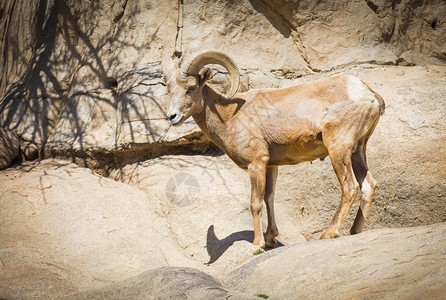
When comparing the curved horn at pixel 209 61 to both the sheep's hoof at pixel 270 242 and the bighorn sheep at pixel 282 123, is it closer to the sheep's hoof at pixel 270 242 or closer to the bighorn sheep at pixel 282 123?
the bighorn sheep at pixel 282 123

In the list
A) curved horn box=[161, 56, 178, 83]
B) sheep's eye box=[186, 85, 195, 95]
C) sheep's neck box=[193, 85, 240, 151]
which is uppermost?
curved horn box=[161, 56, 178, 83]

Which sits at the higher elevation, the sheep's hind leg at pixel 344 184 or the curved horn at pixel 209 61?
the curved horn at pixel 209 61

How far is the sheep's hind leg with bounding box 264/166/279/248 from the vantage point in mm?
7238

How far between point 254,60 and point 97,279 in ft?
21.4

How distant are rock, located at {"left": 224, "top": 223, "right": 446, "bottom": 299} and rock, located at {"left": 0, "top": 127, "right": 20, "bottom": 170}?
5983 millimetres

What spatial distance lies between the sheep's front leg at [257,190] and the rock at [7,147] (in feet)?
18.2

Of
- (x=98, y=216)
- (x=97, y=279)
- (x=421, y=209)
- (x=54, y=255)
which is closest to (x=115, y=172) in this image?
(x=98, y=216)

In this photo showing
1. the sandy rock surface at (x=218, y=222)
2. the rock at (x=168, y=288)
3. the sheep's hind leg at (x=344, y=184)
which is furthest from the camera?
the sheep's hind leg at (x=344, y=184)

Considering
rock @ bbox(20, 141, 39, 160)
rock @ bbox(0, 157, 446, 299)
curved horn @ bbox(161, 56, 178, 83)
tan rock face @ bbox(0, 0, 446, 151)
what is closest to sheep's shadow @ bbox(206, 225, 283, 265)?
rock @ bbox(0, 157, 446, 299)

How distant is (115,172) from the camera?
32.0 feet

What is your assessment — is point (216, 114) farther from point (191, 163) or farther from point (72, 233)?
point (72, 233)

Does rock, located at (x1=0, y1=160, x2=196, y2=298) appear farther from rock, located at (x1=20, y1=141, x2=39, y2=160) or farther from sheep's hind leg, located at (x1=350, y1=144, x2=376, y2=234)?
sheep's hind leg, located at (x1=350, y1=144, x2=376, y2=234)

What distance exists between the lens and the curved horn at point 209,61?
6.95m

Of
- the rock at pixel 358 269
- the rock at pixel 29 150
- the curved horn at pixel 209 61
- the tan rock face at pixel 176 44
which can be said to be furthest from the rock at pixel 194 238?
the curved horn at pixel 209 61
